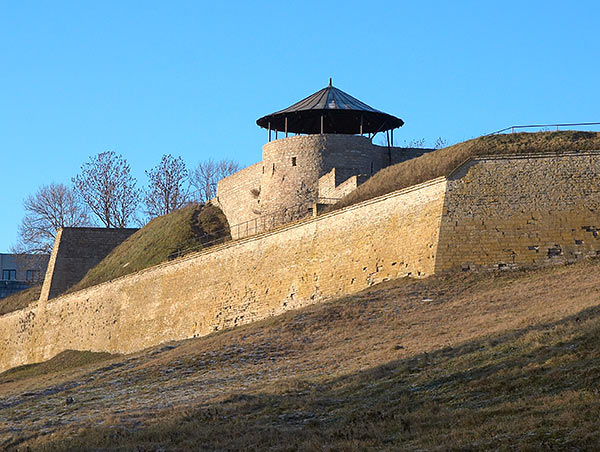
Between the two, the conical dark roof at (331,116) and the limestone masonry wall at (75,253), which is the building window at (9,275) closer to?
the limestone masonry wall at (75,253)

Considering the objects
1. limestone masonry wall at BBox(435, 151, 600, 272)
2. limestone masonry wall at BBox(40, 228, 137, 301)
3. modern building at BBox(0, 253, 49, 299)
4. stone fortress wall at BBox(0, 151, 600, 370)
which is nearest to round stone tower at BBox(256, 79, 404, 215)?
stone fortress wall at BBox(0, 151, 600, 370)

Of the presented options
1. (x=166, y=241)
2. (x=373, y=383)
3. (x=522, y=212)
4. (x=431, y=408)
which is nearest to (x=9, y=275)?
(x=166, y=241)

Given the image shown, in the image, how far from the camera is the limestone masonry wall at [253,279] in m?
26.8

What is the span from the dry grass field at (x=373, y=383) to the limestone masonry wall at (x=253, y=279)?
5.18ft

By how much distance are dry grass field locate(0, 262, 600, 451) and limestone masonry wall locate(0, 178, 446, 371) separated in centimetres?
158

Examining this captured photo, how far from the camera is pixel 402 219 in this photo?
26969mm

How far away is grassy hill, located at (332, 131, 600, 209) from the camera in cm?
2670

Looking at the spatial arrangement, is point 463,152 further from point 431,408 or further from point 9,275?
point 9,275

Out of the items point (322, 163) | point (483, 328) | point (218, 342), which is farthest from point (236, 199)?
point (483, 328)

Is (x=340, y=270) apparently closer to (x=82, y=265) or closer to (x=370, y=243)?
(x=370, y=243)

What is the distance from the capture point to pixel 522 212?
1009 inches

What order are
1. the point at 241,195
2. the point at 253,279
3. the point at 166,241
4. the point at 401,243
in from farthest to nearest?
the point at 166,241 → the point at 241,195 → the point at 253,279 → the point at 401,243

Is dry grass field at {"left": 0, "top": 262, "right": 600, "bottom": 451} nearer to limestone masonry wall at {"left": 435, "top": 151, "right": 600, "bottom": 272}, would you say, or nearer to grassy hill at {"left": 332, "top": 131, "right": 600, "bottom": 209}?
limestone masonry wall at {"left": 435, "top": 151, "right": 600, "bottom": 272}

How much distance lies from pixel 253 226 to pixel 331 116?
19.8ft
